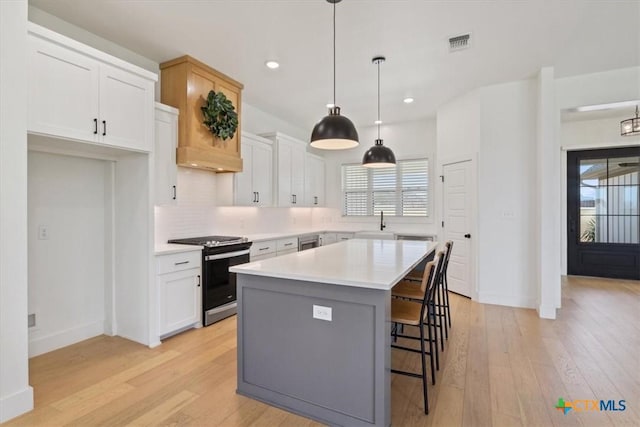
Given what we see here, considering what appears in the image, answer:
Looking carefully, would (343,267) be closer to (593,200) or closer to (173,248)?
(173,248)

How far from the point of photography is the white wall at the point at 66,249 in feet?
9.37

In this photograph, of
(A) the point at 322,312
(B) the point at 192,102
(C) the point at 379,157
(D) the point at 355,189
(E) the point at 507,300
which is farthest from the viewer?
(D) the point at 355,189

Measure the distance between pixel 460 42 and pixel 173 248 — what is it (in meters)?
3.59

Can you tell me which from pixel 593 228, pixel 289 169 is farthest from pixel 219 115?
pixel 593 228

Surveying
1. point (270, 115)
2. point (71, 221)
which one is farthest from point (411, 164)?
point (71, 221)

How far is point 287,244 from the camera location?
5.10 m

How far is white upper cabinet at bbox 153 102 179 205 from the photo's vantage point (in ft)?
11.1

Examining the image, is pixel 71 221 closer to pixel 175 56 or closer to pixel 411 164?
pixel 175 56

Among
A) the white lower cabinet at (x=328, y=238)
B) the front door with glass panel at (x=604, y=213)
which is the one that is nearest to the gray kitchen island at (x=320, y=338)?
the white lower cabinet at (x=328, y=238)

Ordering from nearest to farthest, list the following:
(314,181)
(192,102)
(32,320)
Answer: (32,320)
(192,102)
(314,181)

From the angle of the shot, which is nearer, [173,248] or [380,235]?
[173,248]

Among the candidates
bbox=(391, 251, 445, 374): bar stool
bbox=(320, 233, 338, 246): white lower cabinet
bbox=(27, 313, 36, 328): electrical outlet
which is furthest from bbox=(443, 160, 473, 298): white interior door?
bbox=(27, 313, 36, 328): electrical outlet

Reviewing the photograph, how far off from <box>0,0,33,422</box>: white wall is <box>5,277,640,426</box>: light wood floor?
24cm

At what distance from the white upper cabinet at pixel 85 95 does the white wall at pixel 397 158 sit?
4358mm
